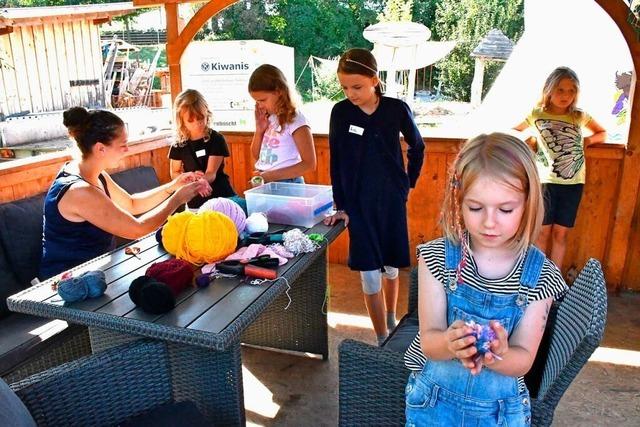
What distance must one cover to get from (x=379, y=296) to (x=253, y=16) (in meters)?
16.1

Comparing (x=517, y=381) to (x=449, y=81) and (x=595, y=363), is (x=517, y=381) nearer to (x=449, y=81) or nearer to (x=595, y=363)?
(x=595, y=363)

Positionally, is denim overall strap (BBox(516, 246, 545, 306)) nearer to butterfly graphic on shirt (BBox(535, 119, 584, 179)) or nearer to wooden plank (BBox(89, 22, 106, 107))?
butterfly graphic on shirt (BBox(535, 119, 584, 179))

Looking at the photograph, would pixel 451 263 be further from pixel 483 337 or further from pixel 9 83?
pixel 9 83

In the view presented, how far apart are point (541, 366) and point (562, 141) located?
1.92 meters

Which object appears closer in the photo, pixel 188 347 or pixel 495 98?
pixel 188 347

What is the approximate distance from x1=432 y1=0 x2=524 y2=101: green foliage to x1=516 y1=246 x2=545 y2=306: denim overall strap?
13234mm

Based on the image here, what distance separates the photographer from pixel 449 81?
1378cm

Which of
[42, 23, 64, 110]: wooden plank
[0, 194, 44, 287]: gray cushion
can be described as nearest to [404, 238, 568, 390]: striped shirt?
[0, 194, 44, 287]: gray cushion

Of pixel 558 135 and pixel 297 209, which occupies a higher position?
pixel 558 135

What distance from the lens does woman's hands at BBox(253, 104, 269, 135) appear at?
8.61ft

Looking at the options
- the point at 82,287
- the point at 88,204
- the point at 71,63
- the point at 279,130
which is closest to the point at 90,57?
the point at 71,63

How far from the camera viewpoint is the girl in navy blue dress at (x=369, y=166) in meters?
2.20

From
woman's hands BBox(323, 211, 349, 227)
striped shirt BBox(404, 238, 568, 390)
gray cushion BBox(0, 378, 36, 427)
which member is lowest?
gray cushion BBox(0, 378, 36, 427)

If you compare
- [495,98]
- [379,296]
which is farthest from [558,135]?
[495,98]
